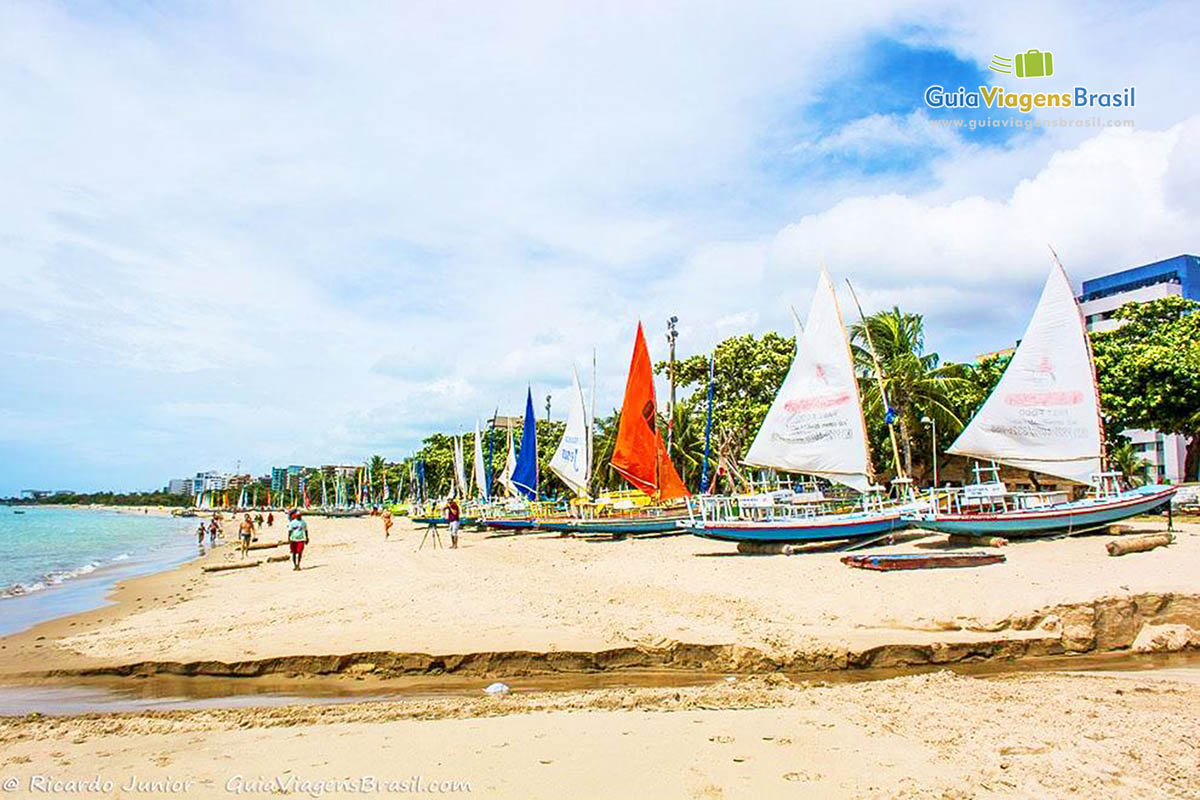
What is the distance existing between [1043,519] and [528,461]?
2763 cm

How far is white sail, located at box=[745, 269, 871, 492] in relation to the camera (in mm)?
22344

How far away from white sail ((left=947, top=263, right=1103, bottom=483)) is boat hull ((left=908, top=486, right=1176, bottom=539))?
181cm

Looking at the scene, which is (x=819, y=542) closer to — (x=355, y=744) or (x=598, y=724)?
(x=598, y=724)

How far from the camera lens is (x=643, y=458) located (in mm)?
31953

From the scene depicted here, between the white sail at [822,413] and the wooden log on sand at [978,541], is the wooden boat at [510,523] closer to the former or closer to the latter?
the white sail at [822,413]

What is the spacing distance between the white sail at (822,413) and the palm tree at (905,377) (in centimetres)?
952

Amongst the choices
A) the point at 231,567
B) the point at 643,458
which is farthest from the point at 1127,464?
the point at 231,567

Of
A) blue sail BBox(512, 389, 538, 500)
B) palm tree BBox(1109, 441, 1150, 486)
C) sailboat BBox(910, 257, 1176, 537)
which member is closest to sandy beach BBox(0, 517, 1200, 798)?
sailboat BBox(910, 257, 1176, 537)

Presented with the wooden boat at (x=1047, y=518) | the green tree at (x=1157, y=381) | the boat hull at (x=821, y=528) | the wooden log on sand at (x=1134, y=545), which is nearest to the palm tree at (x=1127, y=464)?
the green tree at (x=1157, y=381)

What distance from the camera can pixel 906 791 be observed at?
5.24m

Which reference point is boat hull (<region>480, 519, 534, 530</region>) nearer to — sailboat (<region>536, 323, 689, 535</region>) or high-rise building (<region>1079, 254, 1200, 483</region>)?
sailboat (<region>536, 323, 689, 535</region>)

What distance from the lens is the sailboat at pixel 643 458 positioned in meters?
31.3

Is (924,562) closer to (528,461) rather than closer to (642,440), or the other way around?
(642,440)

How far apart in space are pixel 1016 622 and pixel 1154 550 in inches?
356
